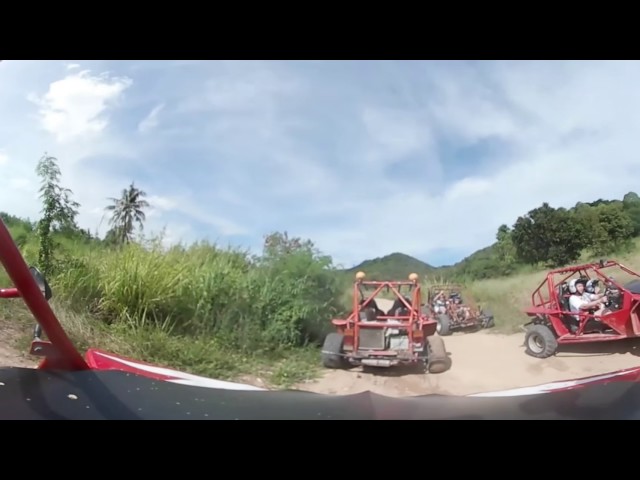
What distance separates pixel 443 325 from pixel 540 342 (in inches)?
15.9

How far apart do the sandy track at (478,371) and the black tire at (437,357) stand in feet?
0.07

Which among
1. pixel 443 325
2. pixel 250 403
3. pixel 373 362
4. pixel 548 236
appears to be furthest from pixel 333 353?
pixel 548 236

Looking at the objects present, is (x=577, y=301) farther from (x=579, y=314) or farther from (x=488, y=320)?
(x=488, y=320)

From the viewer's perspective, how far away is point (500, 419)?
172 centimetres

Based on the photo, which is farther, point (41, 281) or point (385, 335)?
point (385, 335)

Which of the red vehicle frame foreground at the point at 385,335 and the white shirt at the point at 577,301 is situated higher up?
the white shirt at the point at 577,301

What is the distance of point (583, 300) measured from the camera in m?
2.38

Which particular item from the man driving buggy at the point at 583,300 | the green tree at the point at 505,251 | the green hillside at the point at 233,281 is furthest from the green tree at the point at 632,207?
the green tree at the point at 505,251

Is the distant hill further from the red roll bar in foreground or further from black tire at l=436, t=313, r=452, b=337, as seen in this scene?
the red roll bar in foreground

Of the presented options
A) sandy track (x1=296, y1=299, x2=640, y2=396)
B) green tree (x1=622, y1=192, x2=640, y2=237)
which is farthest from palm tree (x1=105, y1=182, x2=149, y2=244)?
green tree (x1=622, y1=192, x2=640, y2=237)

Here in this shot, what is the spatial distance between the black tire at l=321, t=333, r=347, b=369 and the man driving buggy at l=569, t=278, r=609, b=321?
107 cm

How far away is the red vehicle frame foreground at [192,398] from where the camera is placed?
68.4 inches

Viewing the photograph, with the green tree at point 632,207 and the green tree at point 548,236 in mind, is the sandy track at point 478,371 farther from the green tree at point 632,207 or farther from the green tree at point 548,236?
the green tree at point 632,207
